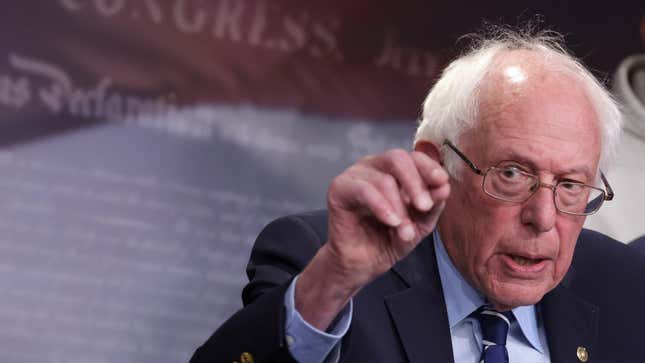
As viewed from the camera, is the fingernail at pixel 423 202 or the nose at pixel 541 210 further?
the nose at pixel 541 210

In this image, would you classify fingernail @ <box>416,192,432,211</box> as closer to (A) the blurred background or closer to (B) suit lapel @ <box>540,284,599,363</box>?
(B) suit lapel @ <box>540,284,599,363</box>

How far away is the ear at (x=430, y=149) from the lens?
2.08 meters

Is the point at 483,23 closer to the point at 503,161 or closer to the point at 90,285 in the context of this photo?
the point at 90,285

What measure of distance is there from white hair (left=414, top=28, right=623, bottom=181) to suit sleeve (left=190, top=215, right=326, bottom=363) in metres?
0.29

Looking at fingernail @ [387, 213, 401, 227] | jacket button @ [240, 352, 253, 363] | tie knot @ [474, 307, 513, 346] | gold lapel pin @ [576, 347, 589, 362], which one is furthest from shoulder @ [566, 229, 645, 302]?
fingernail @ [387, 213, 401, 227]

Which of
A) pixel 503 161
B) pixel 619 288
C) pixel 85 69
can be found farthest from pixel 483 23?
pixel 503 161

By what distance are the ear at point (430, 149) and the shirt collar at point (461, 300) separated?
16 centimetres

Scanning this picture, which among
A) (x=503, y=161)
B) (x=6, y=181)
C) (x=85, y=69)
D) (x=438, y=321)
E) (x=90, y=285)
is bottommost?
(x=90, y=285)

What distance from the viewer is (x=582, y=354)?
209cm

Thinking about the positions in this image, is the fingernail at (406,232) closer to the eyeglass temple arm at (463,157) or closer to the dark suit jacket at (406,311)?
the dark suit jacket at (406,311)

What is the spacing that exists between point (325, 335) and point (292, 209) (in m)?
1.94

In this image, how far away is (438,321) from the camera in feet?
6.53

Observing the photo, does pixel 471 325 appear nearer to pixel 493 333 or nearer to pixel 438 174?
pixel 493 333

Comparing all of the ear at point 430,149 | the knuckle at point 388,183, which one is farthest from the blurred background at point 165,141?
the knuckle at point 388,183
